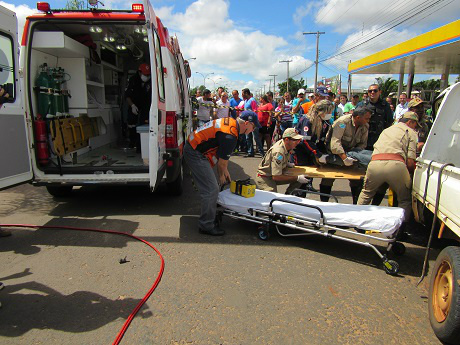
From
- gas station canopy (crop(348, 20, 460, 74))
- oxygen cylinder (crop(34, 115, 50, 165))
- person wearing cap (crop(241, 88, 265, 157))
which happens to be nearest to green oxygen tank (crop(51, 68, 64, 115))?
oxygen cylinder (crop(34, 115, 50, 165))

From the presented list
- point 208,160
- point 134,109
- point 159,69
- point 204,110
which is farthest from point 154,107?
point 204,110

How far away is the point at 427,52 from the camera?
11492 millimetres

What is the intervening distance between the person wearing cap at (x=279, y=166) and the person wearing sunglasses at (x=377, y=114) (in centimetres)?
158

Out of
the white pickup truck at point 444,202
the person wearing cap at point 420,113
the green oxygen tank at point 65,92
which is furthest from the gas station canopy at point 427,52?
the green oxygen tank at point 65,92

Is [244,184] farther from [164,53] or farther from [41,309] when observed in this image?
[41,309]

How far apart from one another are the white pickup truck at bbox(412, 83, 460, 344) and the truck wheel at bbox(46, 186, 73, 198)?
17.1 ft

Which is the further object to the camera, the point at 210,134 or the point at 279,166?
the point at 279,166

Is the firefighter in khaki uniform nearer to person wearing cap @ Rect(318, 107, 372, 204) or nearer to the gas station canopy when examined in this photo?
person wearing cap @ Rect(318, 107, 372, 204)

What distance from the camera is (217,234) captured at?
13.4 ft

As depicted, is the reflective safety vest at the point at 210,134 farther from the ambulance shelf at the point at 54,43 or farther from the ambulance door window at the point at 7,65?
the ambulance shelf at the point at 54,43

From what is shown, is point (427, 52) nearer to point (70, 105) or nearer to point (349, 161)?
point (349, 161)

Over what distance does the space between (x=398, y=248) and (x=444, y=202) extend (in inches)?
48.9

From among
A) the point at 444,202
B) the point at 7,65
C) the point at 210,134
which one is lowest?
the point at 444,202

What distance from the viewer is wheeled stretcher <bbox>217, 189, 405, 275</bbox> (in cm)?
330
